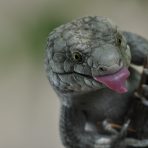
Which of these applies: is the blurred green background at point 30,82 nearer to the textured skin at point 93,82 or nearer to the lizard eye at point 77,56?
the textured skin at point 93,82

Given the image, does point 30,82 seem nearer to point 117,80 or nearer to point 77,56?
point 77,56

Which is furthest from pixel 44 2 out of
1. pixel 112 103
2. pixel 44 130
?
pixel 112 103

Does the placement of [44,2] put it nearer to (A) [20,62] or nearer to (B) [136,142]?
(A) [20,62]

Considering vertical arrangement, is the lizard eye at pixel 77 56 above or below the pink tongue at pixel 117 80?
above

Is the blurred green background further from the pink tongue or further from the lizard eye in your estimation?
the pink tongue

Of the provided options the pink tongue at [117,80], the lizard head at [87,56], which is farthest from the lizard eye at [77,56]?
the pink tongue at [117,80]

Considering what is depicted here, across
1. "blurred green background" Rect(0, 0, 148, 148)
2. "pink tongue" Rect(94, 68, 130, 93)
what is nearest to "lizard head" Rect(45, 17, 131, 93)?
"pink tongue" Rect(94, 68, 130, 93)
